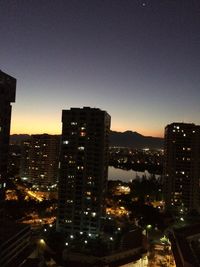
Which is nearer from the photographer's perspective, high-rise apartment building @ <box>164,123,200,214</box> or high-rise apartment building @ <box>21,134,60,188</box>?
high-rise apartment building @ <box>164,123,200,214</box>

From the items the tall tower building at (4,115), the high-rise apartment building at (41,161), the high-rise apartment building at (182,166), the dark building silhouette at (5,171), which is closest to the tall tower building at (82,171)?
the dark building silhouette at (5,171)

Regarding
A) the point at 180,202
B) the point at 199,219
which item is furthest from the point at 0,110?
the point at 180,202

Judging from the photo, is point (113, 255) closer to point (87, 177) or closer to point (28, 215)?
point (87, 177)

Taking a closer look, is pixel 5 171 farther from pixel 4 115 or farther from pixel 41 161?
pixel 41 161

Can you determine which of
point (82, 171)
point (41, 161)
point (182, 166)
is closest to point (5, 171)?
point (82, 171)

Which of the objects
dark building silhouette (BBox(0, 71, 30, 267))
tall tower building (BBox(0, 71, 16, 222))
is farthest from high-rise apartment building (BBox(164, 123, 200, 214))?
tall tower building (BBox(0, 71, 16, 222))

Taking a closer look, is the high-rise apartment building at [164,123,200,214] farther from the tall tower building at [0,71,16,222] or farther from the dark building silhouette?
the tall tower building at [0,71,16,222]
